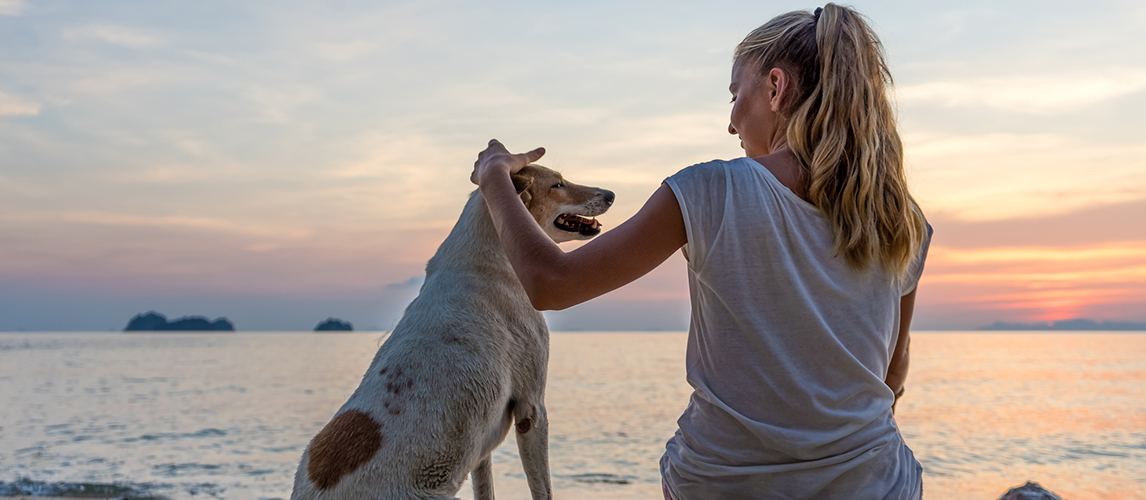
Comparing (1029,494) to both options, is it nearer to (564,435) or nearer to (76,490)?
(76,490)

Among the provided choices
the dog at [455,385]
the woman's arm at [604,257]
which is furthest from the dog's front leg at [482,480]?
the woman's arm at [604,257]

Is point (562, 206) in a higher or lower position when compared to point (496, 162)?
higher

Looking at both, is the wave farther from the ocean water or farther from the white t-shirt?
the white t-shirt

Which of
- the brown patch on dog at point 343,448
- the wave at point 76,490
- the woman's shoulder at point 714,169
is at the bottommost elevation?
the wave at point 76,490

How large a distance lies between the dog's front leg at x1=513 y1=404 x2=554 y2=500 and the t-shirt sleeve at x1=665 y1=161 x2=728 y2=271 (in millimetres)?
2062

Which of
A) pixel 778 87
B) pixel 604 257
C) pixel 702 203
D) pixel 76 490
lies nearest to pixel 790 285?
pixel 702 203

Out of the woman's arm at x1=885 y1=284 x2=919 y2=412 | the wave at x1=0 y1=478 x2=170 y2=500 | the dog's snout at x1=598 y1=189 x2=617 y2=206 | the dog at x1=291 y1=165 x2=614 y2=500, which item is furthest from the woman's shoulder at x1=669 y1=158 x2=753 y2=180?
the wave at x1=0 y1=478 x2=170 y2=500

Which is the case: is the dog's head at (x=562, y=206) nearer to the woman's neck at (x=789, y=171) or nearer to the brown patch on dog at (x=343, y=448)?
the brown patch on dog at (x=343, y=448)

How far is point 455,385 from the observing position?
3076 mm

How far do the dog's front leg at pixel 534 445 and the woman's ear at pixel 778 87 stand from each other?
6.72 ft

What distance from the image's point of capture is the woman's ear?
1.94m

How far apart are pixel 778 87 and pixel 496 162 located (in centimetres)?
86

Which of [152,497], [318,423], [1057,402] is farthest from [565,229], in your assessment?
[1057,402]

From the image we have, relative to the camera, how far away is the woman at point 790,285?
1.64 m
